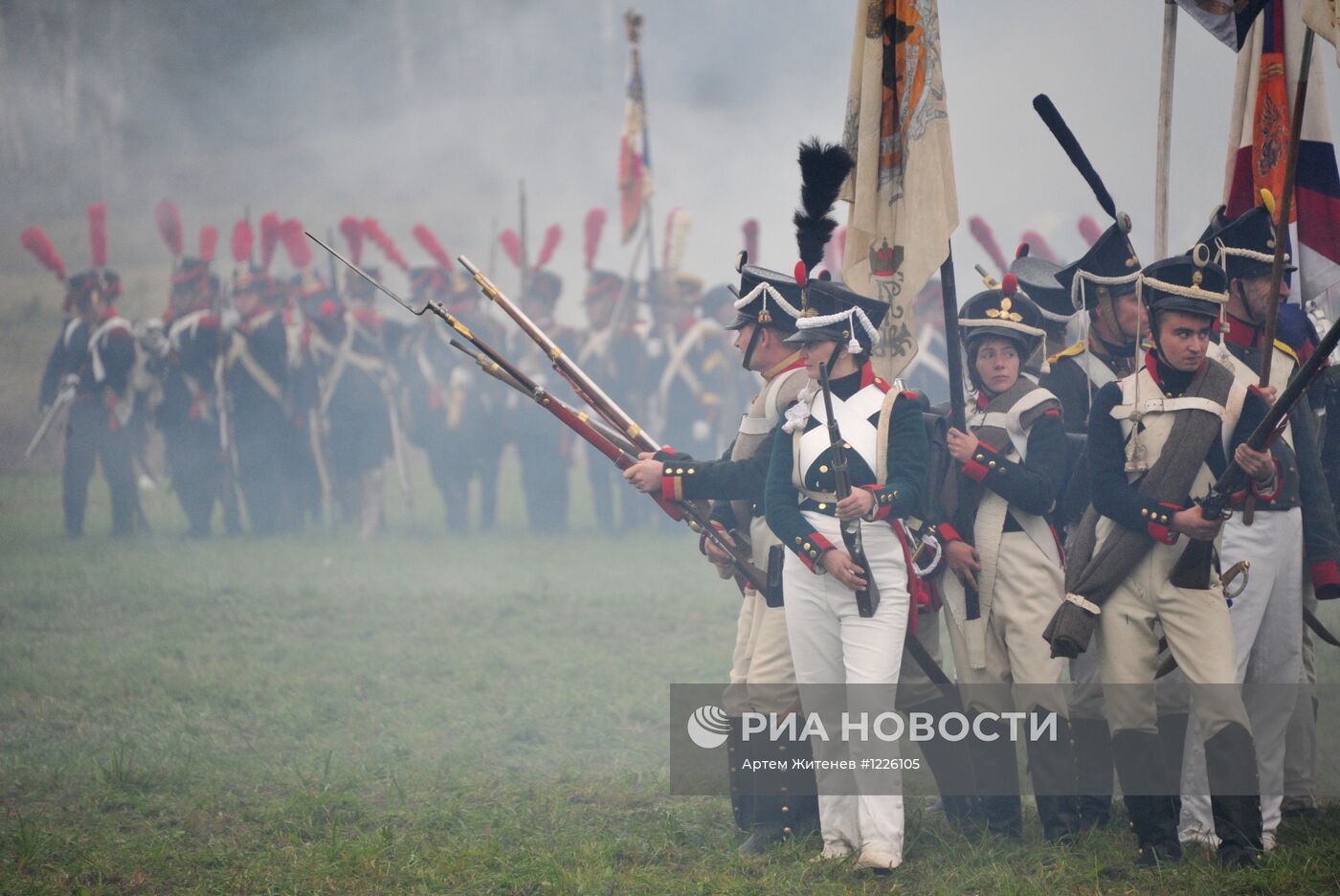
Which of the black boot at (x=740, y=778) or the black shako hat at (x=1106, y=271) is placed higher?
the black shako hat at (x=1106, y=271)

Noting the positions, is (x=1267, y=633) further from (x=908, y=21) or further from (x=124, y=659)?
(x=124, y=659)

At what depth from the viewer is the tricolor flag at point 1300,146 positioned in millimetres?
5137

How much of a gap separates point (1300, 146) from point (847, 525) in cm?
254

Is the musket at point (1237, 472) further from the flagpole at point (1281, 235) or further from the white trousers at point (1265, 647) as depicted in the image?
the white trousers at point (1265, 647)

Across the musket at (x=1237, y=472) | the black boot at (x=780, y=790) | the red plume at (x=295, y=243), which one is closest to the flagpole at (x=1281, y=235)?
the musket at (x=1237, y=472)

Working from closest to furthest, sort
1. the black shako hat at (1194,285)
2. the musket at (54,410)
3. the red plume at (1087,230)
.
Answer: the black shako hat at (1194,285)
the musket at (54,410)
the red plume at (1087,230)

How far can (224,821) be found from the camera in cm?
512

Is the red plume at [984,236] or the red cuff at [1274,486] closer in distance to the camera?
the red cuff at [1274,486]

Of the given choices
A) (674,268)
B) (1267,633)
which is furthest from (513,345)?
(1267,633)

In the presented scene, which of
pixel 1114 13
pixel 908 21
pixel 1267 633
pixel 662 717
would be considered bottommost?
pixel 662 717

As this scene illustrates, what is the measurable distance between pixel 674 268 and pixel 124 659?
29.4 feet

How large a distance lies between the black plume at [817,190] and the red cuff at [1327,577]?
201cm

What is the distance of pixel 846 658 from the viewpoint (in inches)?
172

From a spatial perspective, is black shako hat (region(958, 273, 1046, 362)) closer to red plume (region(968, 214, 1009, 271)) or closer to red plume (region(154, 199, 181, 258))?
red plume (region(968, 214, 1009, 271))
